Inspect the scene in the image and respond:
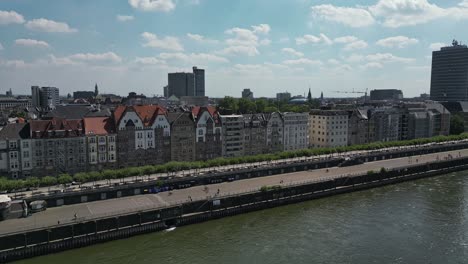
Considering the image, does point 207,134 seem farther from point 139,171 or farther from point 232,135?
point 139,171

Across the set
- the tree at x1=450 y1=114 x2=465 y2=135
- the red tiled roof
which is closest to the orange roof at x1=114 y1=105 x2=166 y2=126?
the red tiled roof

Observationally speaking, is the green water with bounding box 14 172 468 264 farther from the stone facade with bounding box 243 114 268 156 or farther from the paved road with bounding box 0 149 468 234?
the stone facade with bounding box 243 114 268 156

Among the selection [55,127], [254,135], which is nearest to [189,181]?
[55,127]

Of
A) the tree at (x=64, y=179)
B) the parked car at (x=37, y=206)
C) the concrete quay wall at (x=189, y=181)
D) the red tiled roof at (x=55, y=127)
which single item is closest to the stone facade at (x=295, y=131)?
the concrete quay wall at (x=189, y=181)

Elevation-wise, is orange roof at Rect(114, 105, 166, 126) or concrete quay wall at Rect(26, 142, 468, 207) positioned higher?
orange roof at Rect(114, 105, 166, 126)

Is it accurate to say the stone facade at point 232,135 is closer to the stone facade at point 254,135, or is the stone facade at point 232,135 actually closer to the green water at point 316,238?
the stone facade at point 254,135

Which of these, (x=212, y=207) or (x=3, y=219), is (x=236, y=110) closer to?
(x=212, y=207)

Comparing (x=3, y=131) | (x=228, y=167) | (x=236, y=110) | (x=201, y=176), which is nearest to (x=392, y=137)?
(x=236, y=110)
